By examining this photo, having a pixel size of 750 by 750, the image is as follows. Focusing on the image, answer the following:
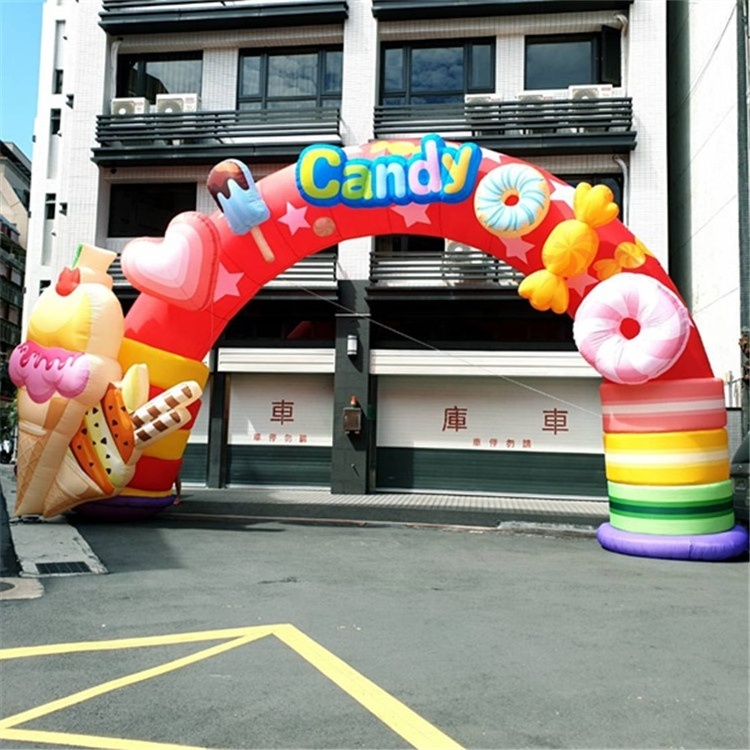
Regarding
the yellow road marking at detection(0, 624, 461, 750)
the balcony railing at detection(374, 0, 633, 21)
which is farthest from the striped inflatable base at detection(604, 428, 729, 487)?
the balcony railing at detection(374, 0, 633, 21)

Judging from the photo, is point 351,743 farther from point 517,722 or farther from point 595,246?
point 595,246

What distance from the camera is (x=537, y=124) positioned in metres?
16.5

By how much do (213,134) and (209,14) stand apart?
3101 mm

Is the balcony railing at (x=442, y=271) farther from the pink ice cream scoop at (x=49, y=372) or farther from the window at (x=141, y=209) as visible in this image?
the pink ice cream scoop at (x=49, y=372)

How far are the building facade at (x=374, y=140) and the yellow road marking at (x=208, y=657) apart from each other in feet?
35.8

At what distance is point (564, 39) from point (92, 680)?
17.5 metres

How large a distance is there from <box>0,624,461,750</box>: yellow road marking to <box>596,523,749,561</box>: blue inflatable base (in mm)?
5217

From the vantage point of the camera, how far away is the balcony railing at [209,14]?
17688 millimetres

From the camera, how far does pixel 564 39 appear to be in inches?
696

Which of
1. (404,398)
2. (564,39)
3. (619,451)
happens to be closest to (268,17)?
(564,39)

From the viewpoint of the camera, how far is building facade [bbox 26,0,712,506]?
54.6ft

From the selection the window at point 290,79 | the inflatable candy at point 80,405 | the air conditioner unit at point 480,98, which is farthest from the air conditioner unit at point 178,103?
the inflatable candy at point 80,405

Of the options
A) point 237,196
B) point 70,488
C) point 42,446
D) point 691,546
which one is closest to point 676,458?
point 691,546

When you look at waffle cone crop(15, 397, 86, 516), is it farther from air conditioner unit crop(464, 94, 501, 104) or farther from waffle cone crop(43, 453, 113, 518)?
air conditioner unit crop(464, 94, 501, 104)
